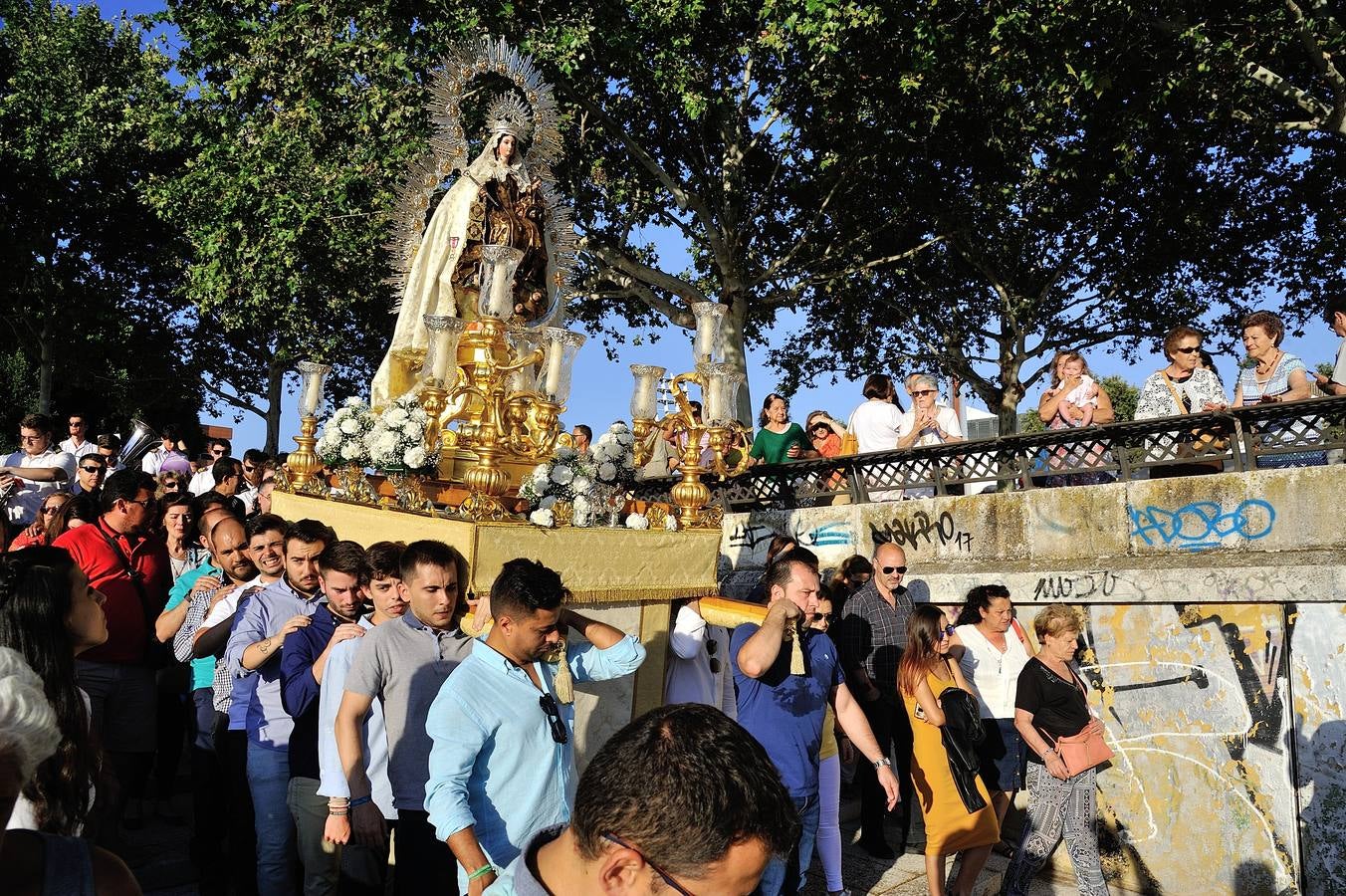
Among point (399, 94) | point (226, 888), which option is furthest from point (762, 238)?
point (226, 888)

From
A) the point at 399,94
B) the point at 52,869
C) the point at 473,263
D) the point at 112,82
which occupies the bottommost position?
the point at 52,869

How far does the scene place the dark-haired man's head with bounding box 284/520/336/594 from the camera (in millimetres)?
4949

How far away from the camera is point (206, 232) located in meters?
14.9

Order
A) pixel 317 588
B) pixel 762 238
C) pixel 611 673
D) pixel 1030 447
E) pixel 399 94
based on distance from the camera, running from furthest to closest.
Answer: pixel 762 238 → pixel 399 94 → pixel 1030 447 → pixel 317 588 → pixel 611 673

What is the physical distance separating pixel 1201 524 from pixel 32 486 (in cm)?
1029

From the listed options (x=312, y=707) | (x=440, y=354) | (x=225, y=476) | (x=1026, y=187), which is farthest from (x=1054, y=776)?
(x=1026, y=187)

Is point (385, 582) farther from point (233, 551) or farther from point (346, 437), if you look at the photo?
point (346, 437)

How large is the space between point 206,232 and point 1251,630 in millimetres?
14454

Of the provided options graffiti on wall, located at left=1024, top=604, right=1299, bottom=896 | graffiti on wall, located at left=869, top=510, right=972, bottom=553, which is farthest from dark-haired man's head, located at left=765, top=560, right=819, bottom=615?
graffiti on wall, located at left=869, top=510, right=972, bottom=553

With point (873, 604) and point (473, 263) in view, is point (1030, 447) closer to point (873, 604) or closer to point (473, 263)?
point (873, 604)

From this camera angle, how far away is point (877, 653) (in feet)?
22.8

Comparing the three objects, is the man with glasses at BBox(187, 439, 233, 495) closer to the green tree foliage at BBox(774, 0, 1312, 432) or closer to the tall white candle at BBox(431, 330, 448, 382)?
the tall white candle at BBox(431, 330, 448, 382)

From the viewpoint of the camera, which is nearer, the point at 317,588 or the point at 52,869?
the point at 52,869

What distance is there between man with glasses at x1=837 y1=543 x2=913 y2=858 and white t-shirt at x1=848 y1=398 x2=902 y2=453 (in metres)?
2.86
